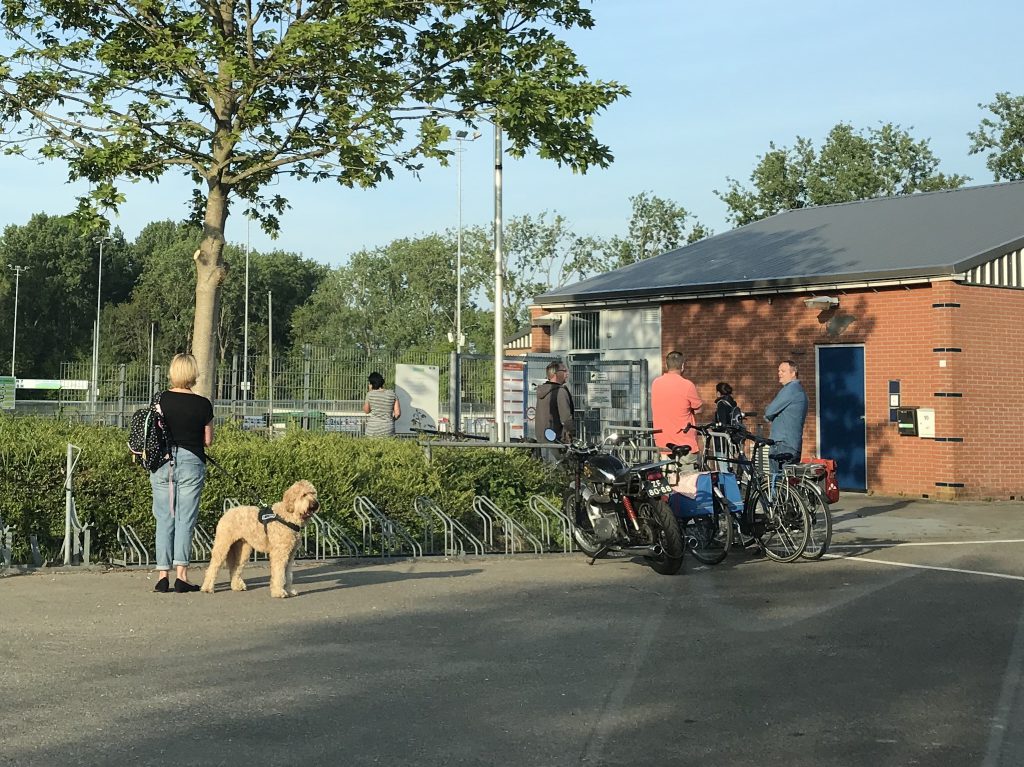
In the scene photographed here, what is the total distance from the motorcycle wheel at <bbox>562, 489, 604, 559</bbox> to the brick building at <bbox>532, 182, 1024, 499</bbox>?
32.4ft

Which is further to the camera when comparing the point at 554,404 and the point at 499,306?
the point at 499,306

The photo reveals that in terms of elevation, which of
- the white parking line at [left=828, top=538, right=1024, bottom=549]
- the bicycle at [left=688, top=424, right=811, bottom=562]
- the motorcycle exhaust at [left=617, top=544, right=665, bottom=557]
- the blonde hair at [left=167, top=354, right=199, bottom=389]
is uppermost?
the blonde hair at [left=167, top=354, right=199, bottom=389]

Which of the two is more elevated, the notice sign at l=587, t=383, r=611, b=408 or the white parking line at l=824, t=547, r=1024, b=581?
the notice sign at l=587, t=383, r=611, b=408

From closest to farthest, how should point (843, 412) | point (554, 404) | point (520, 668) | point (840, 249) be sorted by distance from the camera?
point (520, 668) → point (554, 404) → point (843, 412) → point (840, 249)

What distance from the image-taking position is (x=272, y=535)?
9.14 metres

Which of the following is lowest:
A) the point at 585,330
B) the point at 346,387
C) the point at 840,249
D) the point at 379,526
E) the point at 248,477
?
the point at 379,526

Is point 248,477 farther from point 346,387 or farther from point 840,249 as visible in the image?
point 840,249

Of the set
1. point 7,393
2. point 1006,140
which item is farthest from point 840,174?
point 7,393

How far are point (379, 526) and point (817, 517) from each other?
13.6 ft

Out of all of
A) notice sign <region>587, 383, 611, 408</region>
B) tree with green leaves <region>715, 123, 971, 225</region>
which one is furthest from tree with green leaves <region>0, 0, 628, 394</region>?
tree with green leaves <region>715, 123, 971, 225</region>

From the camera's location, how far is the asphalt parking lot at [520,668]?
527cm

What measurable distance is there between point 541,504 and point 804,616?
4753mm

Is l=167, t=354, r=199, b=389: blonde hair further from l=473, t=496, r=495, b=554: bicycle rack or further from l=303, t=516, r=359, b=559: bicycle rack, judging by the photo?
l=473, t=496, r=495, b=554: bicycle rack

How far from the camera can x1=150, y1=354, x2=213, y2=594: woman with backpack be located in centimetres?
942
